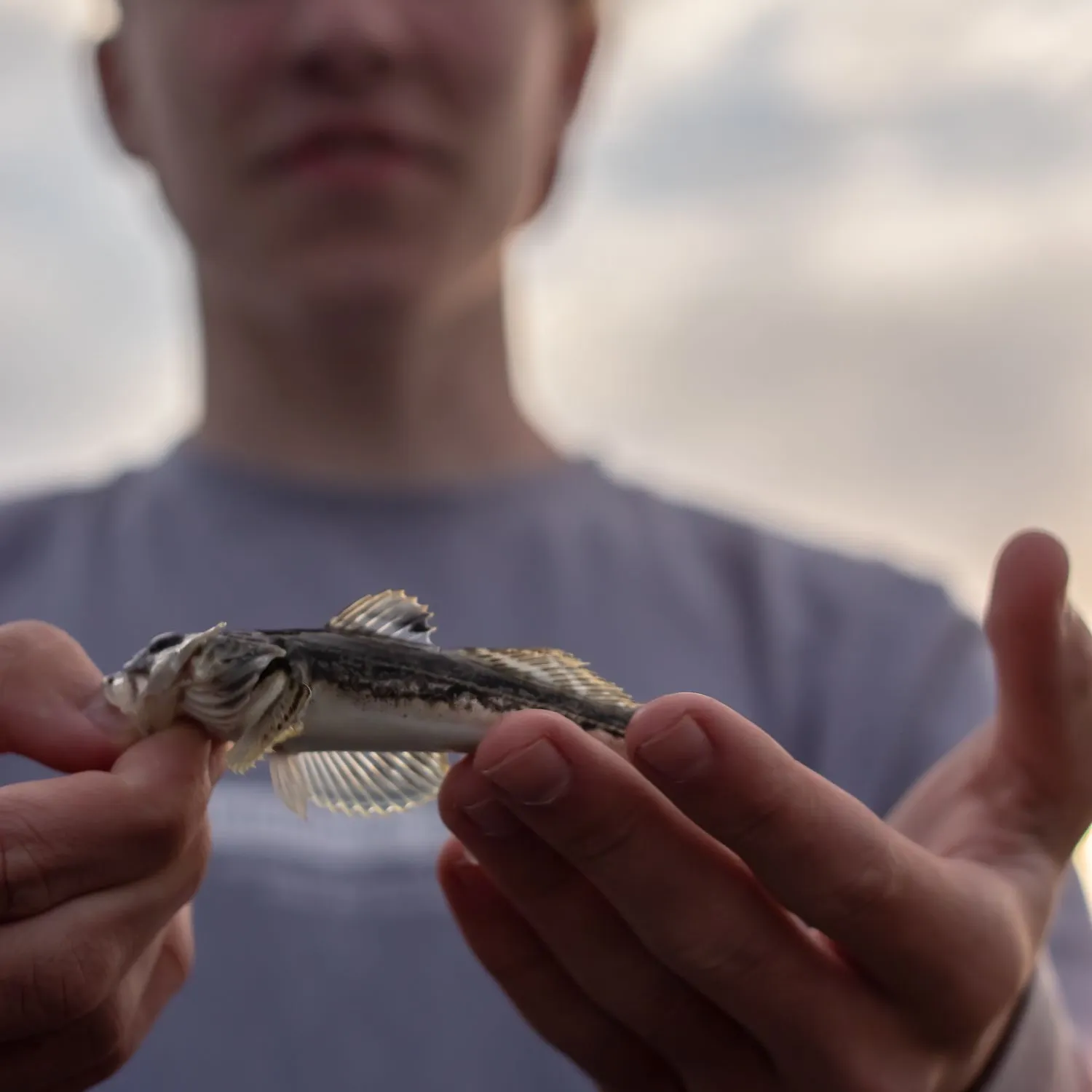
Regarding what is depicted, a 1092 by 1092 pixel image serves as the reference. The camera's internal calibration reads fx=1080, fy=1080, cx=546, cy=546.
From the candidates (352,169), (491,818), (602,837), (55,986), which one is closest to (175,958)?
(55,986)

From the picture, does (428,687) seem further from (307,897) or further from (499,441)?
(499,441)

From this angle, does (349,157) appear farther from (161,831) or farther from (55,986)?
(55,986)

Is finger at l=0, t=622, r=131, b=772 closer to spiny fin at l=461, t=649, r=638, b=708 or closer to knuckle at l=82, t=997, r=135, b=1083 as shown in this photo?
knuckle at l=82, t=997, r=135, b=1083

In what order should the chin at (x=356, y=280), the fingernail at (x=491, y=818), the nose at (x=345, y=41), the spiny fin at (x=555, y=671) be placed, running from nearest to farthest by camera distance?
the fingernail at (x=491, y=818)
the spiny fin at (x=555, y=671)
the nose at (x=345, y=41)
the chin at (x=356, y=280)

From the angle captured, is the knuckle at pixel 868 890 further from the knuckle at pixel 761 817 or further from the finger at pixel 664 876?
the knuckle at pixel 761 817

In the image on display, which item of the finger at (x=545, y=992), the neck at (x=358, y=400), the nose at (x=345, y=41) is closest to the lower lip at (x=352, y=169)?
the nose at (x=345, y=41)
